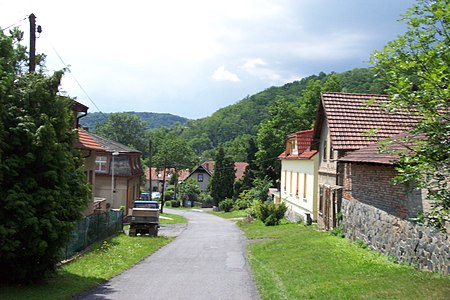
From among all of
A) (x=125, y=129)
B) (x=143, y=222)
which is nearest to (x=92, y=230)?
(x=143, y=222)

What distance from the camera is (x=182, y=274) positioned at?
50.8 ft

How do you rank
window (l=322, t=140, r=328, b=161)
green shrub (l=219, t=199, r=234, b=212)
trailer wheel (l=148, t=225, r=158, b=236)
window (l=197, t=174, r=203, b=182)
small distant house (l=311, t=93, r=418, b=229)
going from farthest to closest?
window (l=197, t=174, r=203, b=182), green shrub (l=219, t=199, r=234, b=212), trailer wheel (l=148, t=225, r=158, b=236), window (l=322, t=140, r=328, b=161), small distant house (l=311, t=93, r=418, b=229)

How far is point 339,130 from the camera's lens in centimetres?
2375

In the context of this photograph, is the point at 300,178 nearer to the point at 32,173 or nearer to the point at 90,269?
the point at 90,269

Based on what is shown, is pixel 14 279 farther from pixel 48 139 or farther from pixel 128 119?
pixel 128 119

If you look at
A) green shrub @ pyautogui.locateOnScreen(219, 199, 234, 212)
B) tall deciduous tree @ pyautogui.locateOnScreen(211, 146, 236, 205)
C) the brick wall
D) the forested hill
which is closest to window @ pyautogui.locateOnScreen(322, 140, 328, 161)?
the brick wall

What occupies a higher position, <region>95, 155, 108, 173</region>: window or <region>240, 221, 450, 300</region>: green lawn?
<region>95, 155, 108, 173</region>: window

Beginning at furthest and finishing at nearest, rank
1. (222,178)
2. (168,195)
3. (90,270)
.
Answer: (168,195)
(222,178)
(90,270)

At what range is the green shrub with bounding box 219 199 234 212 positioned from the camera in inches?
2692

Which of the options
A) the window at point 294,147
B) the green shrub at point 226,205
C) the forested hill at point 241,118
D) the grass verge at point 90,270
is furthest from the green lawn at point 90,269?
the forested hill at point 241,118

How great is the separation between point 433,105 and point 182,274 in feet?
33.9

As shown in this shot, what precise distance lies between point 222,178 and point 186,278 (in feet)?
193

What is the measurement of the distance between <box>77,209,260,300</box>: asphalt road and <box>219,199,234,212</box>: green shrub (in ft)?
149

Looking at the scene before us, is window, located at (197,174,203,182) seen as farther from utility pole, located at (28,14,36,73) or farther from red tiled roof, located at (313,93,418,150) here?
utility pole, located at (28,14,36,73)
